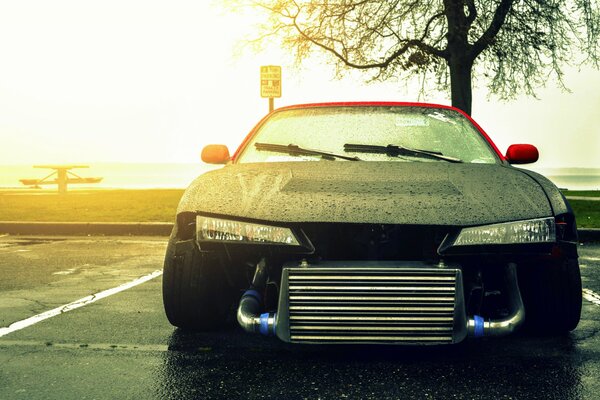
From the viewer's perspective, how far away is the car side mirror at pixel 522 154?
506 cm

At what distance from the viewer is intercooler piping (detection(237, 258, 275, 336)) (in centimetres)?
346

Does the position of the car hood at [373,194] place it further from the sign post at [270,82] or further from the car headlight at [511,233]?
the sign post at [270,82]

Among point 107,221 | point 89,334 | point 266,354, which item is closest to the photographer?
point 266,354

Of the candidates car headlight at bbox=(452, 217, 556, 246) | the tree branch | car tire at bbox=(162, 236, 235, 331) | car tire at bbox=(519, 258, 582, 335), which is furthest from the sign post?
car headlight at bbox=(452, 217, 556, 246)

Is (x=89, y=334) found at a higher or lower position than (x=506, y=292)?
lower

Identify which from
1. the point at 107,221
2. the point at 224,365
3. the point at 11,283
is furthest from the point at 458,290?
the point at 107,221

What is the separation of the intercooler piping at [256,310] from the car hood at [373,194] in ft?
1.07

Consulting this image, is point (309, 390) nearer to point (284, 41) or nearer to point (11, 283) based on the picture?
point (11, 283)

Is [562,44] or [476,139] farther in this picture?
[562,44]

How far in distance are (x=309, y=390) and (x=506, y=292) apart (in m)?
1.06

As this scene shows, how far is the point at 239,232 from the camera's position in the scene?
3.51m

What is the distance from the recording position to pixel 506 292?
3.57 m

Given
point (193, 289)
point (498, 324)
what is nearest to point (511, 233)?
point (498, 324)

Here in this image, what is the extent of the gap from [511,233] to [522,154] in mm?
1775
